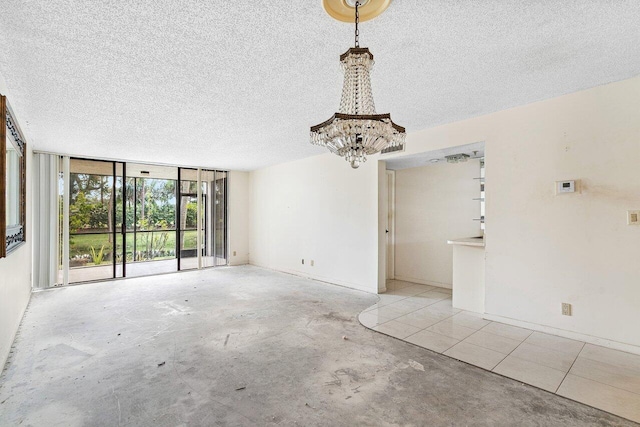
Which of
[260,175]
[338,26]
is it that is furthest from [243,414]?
[260,175]

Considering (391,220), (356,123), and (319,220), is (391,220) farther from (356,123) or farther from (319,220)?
(356,123)

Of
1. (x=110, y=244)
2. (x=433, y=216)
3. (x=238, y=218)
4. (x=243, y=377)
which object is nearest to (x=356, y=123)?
(x=243, y=377)

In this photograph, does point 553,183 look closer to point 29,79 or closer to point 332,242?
point 332,242

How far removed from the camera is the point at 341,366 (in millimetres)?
2439

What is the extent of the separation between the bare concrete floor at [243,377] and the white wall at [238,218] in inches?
141

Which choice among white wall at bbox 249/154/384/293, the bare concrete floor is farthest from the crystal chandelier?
white wall at bbox 249/154/384/293

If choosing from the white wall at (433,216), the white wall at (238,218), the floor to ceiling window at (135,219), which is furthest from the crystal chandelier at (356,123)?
the white wall at (238,218)

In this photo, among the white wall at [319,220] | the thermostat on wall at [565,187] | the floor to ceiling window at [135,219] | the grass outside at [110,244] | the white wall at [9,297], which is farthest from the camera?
the grass outside at [110,244]

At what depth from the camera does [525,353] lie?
262cm

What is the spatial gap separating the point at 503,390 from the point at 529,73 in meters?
2.55

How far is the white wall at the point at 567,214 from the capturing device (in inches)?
105

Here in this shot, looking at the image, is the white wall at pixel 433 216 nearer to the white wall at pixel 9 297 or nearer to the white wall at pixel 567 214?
the white wall at pixel 567 214

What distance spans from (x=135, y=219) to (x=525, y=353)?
7852 millimetres

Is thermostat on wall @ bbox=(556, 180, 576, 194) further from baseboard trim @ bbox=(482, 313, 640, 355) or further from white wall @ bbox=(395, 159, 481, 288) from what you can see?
white wall @ bbox=(395, 159, 481, 288)
